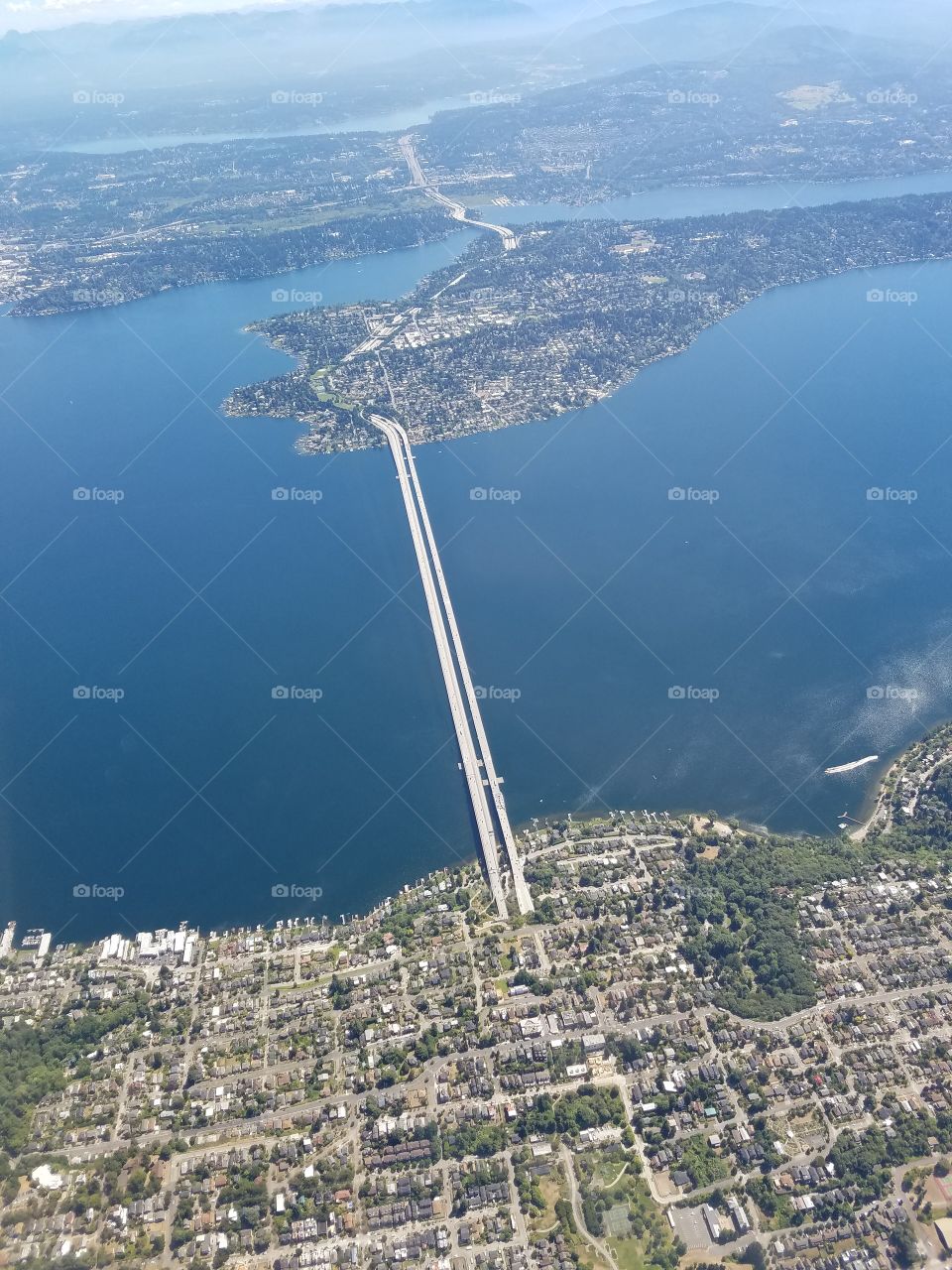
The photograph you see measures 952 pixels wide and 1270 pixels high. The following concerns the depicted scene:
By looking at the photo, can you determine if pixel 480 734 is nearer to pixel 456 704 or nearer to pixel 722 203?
pixel 456 704

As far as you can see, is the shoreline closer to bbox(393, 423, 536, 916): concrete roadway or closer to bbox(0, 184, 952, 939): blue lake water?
bbox(0, 184, 952, 939): blue lake water

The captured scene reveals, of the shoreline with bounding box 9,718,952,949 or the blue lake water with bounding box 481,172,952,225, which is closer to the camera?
the shoreline with bounding box 9,718,952,949

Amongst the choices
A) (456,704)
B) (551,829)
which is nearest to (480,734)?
(456,704)

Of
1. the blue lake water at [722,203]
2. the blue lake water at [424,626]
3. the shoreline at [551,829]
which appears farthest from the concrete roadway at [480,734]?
the blue lake water at [722,203]

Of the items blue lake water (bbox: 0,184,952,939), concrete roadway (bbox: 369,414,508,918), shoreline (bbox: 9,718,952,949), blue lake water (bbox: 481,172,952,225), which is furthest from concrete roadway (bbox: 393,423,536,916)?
blue lake water (bbox: 481,172,952,225)

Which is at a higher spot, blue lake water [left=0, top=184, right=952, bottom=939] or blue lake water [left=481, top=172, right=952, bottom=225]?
blue lake water [left=481, top=172, right=952, bottom=225]

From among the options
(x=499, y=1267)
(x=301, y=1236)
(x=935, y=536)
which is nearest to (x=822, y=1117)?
(x=499, y=1267)

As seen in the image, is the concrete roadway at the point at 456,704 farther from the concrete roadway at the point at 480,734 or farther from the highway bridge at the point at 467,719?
the concrete roadway at the point at 480,734

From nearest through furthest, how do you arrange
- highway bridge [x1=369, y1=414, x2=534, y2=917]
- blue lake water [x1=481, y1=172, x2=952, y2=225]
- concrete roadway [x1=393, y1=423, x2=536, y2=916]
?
concrete roadway [x1=393, y1=423, x2=536, y2=916] < highway bridge [x1=369, y1=414, x2=534, y2=917] < blue lake water [x1=481, y1=172, x2=952, y2=225]
